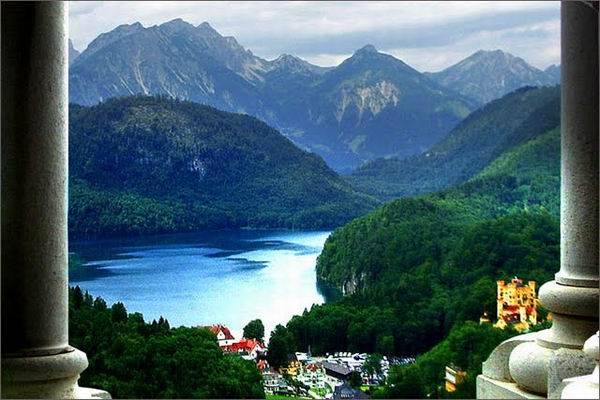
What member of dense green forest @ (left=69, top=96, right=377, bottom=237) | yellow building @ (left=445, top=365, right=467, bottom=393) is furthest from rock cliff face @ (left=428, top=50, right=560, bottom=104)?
yellow building @ (left=445, top=365, right=467, bottom=393)

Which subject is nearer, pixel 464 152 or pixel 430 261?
pixel 430 261

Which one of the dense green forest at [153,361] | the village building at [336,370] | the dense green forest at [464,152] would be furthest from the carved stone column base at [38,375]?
the dense green forest at [464,152]

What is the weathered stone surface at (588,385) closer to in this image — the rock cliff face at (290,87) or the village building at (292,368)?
the village building at (292,368)

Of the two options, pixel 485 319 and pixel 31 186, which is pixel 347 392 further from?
pixel 31 186

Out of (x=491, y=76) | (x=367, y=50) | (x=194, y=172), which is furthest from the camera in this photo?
(x=491, y=76)

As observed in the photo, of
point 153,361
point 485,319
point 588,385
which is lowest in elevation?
point 485,319

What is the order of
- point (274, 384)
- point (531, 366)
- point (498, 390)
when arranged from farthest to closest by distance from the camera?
point (274, 384) < point (498, 390) < point (531, 366)

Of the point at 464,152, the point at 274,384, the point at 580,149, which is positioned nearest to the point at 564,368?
the point at 580,149
